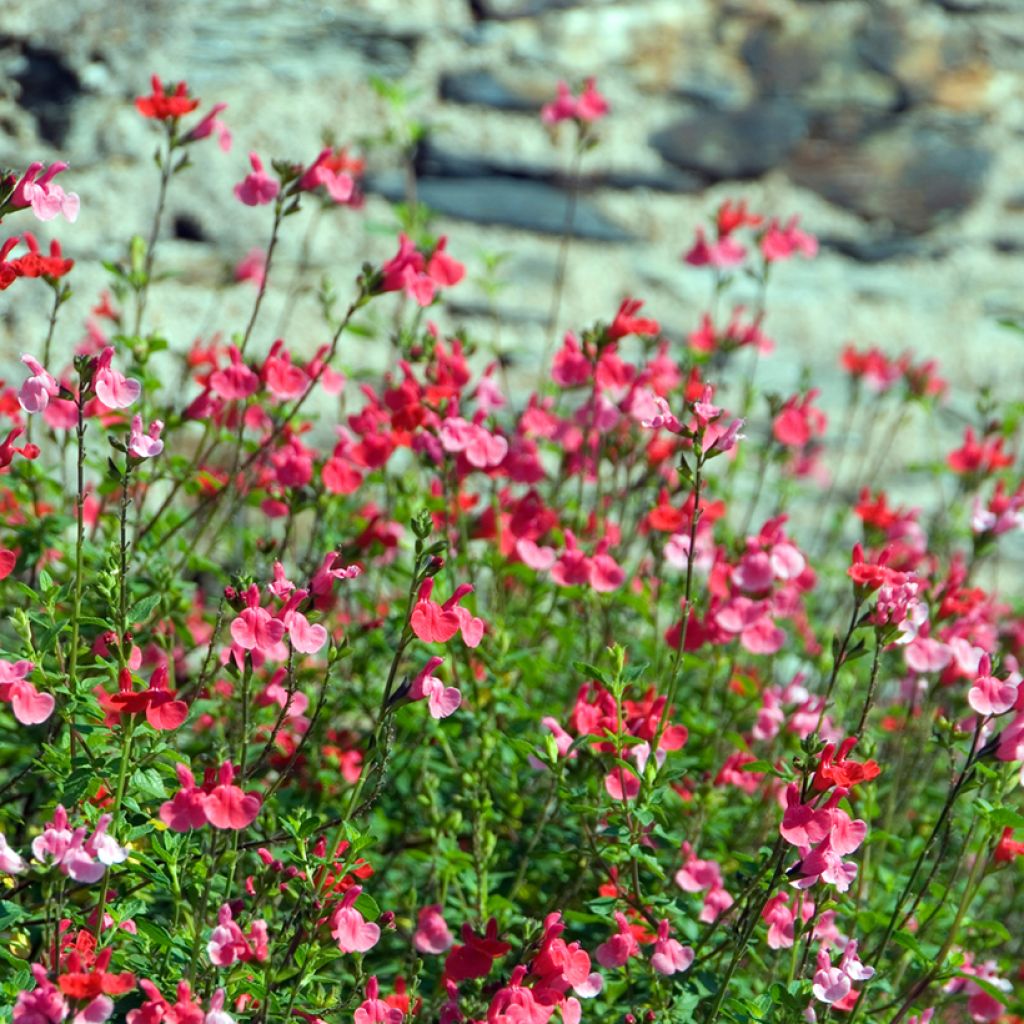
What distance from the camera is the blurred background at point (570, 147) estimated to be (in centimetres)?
372

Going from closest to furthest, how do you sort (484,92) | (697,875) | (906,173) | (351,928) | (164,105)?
(351,928), (697,875), (164,105), (484,92), (906,173)

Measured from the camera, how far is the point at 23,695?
1756 millimetres

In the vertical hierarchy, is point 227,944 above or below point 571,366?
below

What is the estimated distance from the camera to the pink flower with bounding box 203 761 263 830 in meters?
1.65

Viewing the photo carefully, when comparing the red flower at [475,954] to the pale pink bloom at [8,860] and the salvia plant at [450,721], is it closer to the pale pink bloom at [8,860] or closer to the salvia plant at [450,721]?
the salvia plant at [450,721]

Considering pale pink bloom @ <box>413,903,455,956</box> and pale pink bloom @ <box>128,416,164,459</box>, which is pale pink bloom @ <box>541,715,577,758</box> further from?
pale pink bloom @ <box>128,416,164,459</box>

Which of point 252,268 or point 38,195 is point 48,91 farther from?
point 38,195

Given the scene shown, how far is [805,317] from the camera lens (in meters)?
4.57

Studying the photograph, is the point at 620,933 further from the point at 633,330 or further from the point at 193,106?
the point at 193,106

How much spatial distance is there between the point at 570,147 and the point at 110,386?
8.56ft

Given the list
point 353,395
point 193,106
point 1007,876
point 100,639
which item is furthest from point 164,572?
point 1007,876

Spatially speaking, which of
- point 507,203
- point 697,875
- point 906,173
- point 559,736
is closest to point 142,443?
point 559,736

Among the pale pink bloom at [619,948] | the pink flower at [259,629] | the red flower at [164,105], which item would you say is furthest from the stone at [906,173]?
the pink flower at [259,629]

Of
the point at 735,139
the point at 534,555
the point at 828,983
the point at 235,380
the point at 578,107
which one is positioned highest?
the point at 578,107
